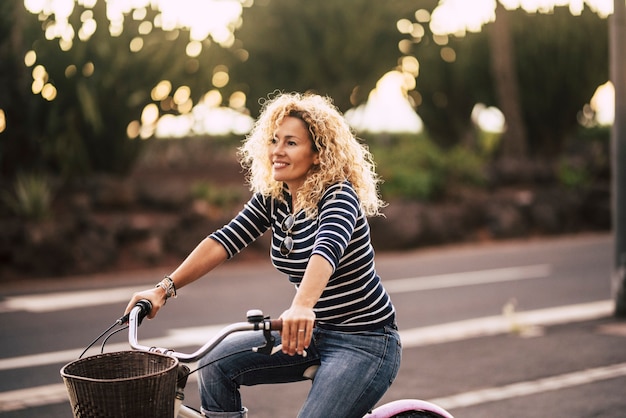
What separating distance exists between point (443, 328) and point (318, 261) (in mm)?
6035

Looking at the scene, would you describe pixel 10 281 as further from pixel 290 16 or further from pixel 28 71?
pixel 290 16

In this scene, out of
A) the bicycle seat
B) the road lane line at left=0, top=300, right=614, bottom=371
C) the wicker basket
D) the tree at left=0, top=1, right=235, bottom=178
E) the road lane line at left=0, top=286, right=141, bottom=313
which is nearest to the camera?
the wicker basket

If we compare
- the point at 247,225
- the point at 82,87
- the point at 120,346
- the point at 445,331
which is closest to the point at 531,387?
the point at 445,331

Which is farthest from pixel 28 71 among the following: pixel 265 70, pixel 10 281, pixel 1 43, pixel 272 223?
pixel 272 223

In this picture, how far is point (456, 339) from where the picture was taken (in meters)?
8.27

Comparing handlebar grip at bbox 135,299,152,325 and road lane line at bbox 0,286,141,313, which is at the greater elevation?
handlebar grip at bbox 135,299,152,325

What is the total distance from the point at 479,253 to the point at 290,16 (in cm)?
828

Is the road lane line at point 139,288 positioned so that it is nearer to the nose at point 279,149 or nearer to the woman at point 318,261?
the woman at point 318,261

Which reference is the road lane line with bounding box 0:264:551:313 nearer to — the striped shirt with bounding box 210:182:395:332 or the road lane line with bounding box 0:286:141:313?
the road lane line with bounding box 0:286:141:313

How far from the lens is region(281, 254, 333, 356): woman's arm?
9.36 ft

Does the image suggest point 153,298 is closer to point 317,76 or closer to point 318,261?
point 318,261

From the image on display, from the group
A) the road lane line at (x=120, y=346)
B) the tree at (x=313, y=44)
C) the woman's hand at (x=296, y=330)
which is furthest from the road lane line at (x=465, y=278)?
the tree at (x=313, y=44)

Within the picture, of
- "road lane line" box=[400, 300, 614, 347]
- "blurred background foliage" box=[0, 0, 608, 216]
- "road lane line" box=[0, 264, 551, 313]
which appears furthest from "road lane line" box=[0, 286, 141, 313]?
"blurred background foliage" box=[0, 0, 608, 216]

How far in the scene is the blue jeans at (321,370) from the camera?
3.12 m
